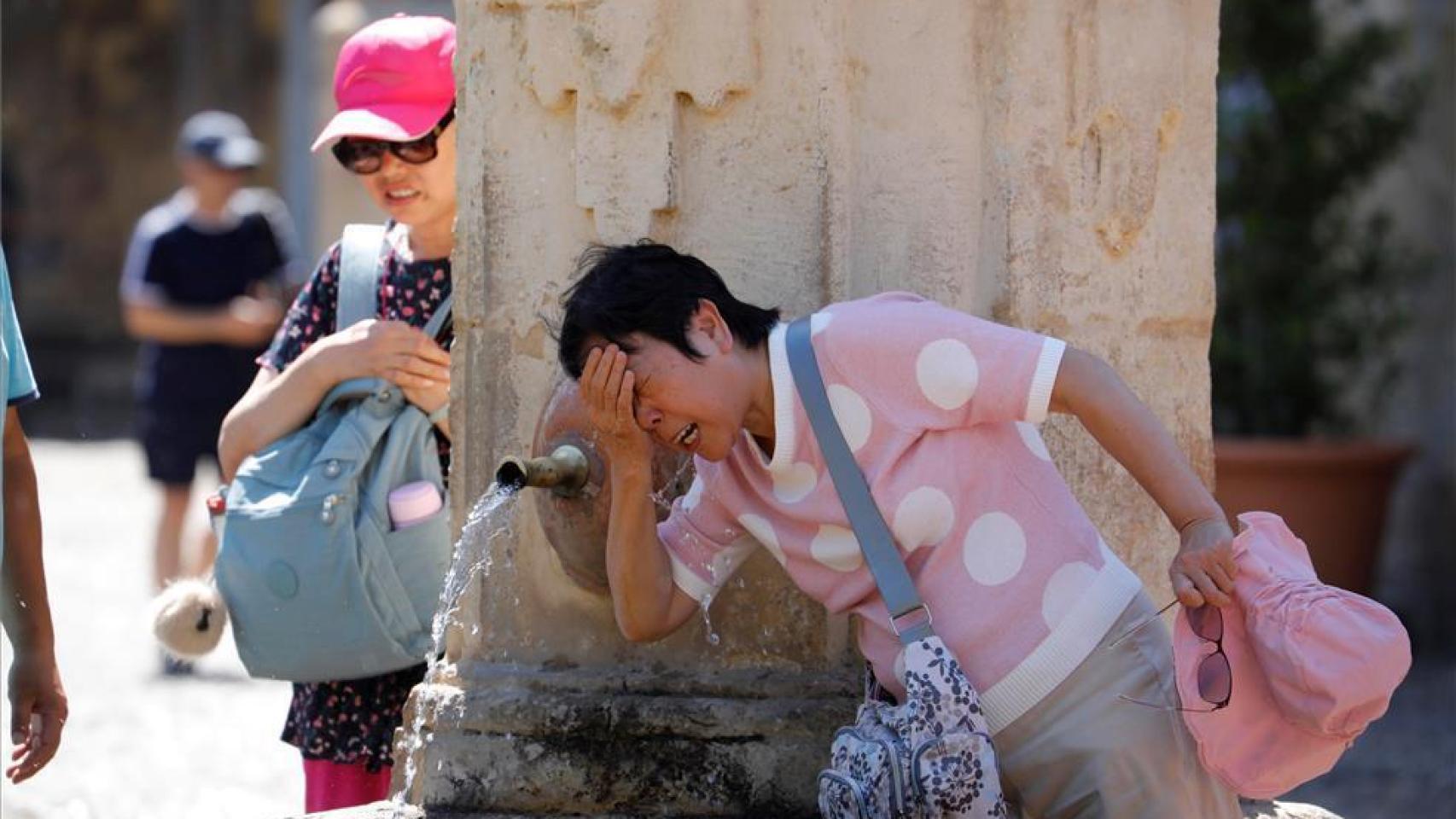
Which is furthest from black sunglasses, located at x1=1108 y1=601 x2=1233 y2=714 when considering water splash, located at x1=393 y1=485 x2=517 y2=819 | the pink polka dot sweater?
water splash, located at x1=393 y1=485 x2=517 y2=819

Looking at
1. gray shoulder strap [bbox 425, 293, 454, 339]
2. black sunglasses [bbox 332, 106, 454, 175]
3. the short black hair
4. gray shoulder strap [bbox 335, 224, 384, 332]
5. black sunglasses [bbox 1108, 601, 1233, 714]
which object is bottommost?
black sunglasses [bbox 1108, 601, 1233, 714]

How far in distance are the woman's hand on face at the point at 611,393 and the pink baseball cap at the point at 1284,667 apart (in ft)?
2.28

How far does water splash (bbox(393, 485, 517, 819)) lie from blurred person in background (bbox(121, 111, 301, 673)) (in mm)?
4190

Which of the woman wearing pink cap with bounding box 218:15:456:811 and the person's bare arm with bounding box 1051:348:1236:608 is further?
the woman wearing pink cap with bounding box 218:15:456:811

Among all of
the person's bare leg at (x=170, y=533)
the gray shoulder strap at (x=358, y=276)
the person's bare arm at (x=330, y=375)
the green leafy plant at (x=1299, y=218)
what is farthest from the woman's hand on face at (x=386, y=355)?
the green leafy plant at (x=1299, y=218)

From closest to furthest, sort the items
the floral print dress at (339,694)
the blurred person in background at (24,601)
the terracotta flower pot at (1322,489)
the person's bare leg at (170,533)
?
the blurred person in background at (24,601)
the floral print dress at (339,694)
the terracotta flower pot at (1322,489)
the person's bare leg at (170,533)

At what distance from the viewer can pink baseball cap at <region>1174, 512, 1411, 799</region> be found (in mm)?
2516


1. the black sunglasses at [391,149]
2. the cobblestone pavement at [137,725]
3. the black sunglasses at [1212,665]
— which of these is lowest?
the cobblestone pavement at [137,725]

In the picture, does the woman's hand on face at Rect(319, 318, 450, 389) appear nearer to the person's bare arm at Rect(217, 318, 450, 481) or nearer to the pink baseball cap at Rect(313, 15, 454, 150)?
the person's bare arm at Rect(217, 318, 450, 481)

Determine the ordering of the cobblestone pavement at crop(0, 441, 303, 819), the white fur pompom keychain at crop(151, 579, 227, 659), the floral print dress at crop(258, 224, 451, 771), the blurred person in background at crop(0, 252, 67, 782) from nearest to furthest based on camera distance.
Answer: the blurred person in background at crop(0, 252, 67, 782)
the white fur pompom keychain at crop(151, 579, 227, 659)
the floral print dress at crop(258, 224, 451, 771)
the cobblestone pavement at crop(0, 441, 303, 819)

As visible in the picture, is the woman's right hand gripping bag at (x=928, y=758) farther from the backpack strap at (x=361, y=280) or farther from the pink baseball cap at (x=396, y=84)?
the pink baseball cap at (x=396, y=84)

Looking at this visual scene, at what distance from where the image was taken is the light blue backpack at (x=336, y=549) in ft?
11.1

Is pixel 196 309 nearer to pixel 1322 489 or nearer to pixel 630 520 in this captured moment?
pixel 1322 489

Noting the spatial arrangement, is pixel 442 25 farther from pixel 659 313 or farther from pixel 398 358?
pixel 659 313
